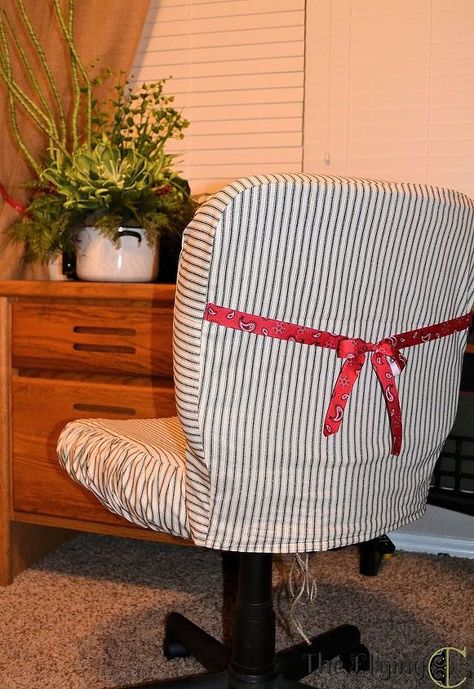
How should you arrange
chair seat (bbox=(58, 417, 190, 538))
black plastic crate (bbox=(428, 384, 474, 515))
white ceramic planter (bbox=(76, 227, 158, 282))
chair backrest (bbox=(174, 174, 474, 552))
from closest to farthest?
chair backrest (bbox=(174, 174, 474, 552)) → chair seat (bbox=(58, 417, 190, 538)) → black plastic crate (bbox=(428, 384, 474, 515)) → white ceramic planter (bbox=(76, 227, 158, 282))

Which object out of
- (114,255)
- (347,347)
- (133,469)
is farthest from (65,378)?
(347,347)

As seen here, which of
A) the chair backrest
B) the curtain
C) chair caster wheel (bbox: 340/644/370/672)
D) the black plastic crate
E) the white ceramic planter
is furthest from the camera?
the curtain

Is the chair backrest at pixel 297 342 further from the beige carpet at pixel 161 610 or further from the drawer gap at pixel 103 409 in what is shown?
the drawer gap at pixel 103 409

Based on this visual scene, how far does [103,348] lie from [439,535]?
109 centimetres

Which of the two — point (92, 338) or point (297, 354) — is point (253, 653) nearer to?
point (297, 354)

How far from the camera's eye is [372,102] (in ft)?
7.10

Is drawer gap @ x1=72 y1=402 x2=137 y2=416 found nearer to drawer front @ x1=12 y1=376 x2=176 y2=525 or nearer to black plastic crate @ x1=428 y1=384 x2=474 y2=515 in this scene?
drawer front @ x1=12 y1=376 x2=176 y2=525

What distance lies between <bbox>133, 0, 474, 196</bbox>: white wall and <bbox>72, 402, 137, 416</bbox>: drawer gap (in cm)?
83

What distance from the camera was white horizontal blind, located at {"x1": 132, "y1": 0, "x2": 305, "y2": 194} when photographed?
2246 mm

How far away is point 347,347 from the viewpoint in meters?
1.01

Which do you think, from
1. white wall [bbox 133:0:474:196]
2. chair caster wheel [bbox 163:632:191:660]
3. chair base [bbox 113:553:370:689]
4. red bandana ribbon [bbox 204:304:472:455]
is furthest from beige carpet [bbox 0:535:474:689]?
white wall [bbox 133:0:474:196]

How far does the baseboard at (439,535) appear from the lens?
2166 mm

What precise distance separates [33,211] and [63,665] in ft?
3.42

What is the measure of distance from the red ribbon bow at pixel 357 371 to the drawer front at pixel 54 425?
0.81 metres
